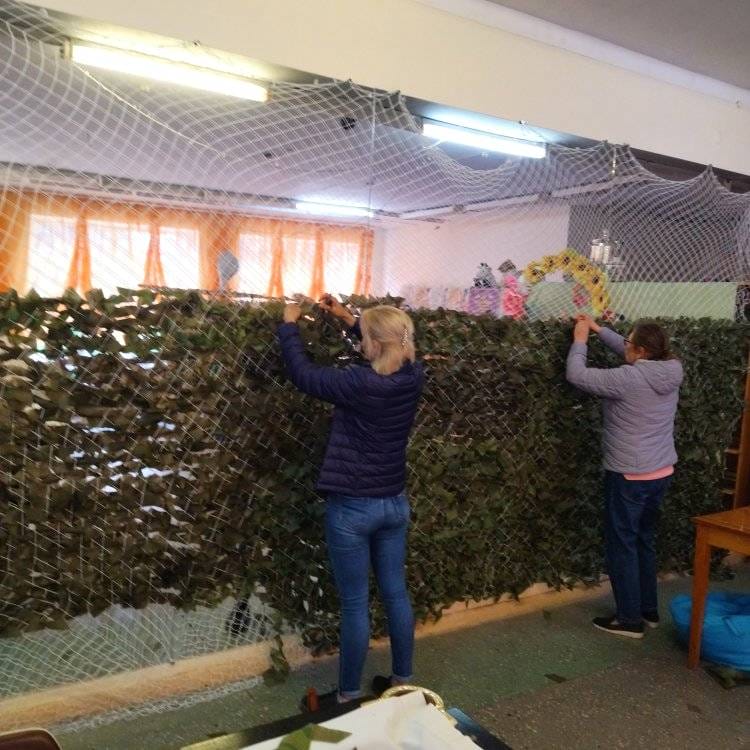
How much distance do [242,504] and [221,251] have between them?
3.09ft

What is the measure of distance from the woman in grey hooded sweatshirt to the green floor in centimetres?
30

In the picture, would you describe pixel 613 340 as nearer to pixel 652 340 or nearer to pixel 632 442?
pixel 652 340

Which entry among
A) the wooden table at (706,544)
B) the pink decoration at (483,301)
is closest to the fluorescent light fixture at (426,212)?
the pink decoration at (483,301)

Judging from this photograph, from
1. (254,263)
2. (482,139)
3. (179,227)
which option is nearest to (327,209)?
(254,263)

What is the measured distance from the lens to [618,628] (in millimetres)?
3254

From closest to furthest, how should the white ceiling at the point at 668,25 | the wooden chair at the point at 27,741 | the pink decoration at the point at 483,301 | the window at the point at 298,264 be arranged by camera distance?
1. the wooden chair at the point at 27,741
2. the window at the point at 298,264
3. the pink decoration at the point at 483,301
4. the white ceiling at the point at 668,25

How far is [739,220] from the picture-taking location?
14.3ft

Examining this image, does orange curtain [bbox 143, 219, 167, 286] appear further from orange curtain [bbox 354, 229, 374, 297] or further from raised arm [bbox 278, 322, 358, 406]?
orange curtain [bbox 354, 229, 374, 297]

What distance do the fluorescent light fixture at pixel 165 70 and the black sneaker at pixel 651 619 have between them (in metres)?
3.11

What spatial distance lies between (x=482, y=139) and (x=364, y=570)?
290cm

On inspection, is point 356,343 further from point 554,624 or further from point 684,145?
point 684,145

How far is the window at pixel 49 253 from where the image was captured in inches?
84.3

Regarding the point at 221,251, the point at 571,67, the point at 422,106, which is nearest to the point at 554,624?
the point at 221,251

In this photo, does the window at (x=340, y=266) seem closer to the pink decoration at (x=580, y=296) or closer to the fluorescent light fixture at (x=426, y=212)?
the fluorescent light fixture at (x=426, y=212)
